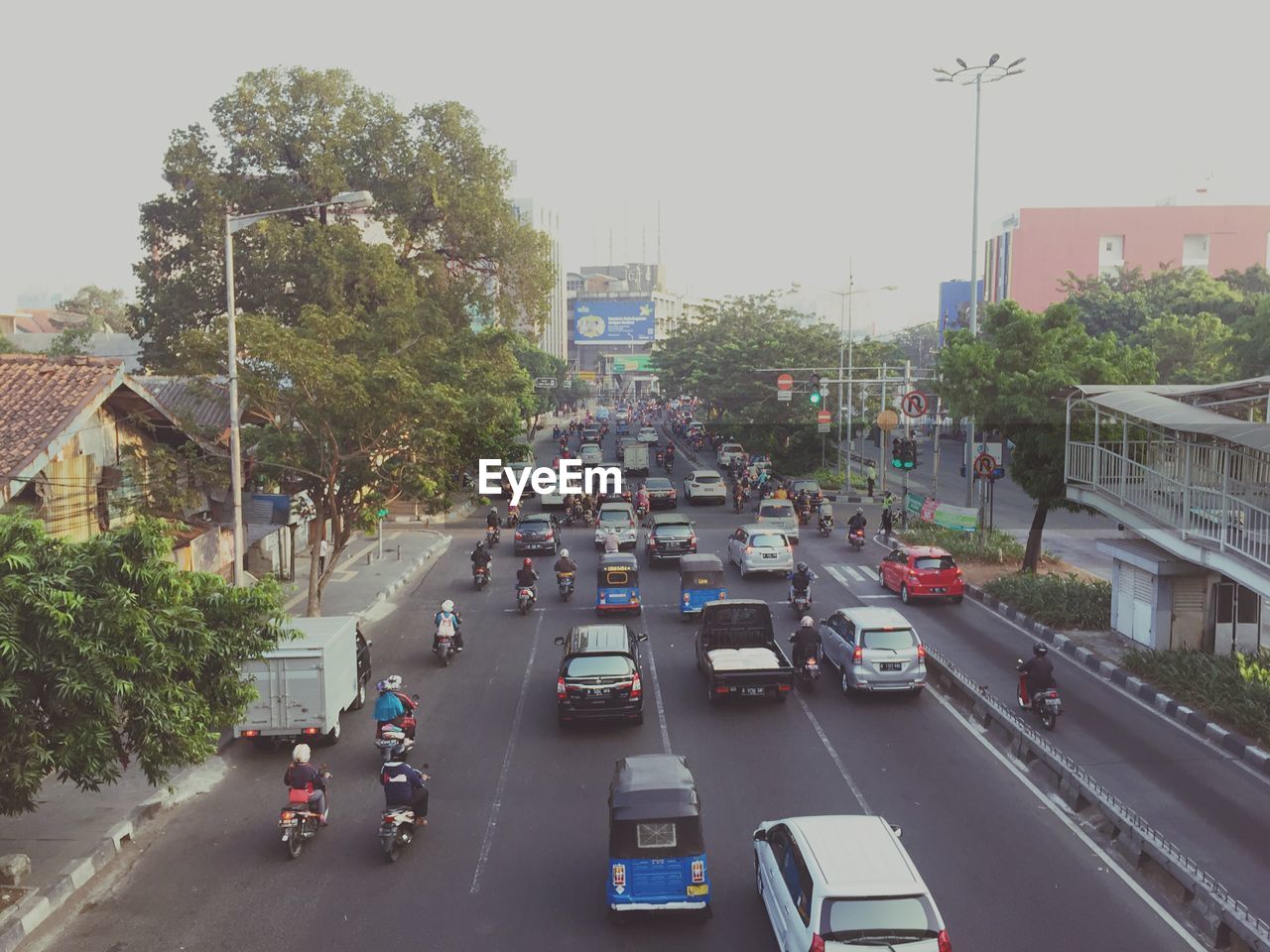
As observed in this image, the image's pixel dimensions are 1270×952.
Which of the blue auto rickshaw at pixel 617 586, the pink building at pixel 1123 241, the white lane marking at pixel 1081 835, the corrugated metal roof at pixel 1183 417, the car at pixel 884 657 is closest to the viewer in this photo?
the white lane marking at pixel 1081 835

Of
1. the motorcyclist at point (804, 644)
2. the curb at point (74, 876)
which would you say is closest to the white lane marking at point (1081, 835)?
the motorcyclist at point (804, 644)

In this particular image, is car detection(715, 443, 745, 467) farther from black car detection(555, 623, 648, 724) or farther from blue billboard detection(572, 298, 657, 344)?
blue billboard detection(572, 298, 657, 344)

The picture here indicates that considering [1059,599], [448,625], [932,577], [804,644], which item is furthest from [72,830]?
[1059,599]

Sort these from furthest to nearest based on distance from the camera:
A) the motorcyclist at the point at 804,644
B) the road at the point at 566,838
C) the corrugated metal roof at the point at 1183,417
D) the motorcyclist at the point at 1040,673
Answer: the motorcyclist at the point at 804,644 → the motorcyclist at the point at 1040,673 → the corrugated metal roof at the point at 1183,417 → the road at the point at 566,838

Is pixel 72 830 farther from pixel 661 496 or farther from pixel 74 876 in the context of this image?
pixel 661 496

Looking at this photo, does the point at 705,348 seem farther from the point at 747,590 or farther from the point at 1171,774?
the point at 1171,774

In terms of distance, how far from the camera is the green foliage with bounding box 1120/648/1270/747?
1667cm

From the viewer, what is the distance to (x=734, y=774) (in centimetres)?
1534

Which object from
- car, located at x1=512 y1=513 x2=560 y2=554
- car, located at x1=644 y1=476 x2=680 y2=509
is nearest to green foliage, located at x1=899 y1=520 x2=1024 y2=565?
car, located at x1=512 y1=513 x2=560 y2=554

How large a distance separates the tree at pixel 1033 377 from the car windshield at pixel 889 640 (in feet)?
34.9

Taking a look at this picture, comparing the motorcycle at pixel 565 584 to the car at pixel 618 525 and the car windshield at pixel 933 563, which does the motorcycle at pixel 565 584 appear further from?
the car windshield at pixel 933 563

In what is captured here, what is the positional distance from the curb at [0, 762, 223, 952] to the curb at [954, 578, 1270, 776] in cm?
1448

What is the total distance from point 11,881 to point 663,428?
106 meters

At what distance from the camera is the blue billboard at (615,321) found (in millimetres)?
130625
